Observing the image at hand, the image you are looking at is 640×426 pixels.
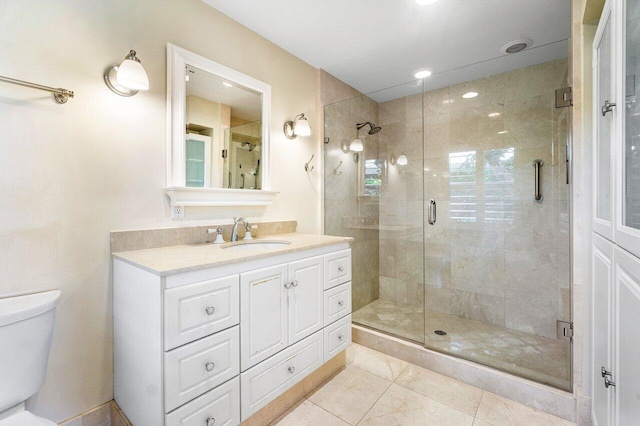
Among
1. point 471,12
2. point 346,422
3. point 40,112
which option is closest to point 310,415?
point 346,422

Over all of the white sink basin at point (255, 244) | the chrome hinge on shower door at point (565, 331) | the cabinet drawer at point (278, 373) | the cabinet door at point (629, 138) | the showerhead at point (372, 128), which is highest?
the showerhead at point (372, 128)

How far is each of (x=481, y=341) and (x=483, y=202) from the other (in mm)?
1196

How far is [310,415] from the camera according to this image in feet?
5.10

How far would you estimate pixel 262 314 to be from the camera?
1.37m

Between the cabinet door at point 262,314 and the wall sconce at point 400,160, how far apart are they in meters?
1.91

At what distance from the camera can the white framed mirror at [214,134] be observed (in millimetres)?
1607

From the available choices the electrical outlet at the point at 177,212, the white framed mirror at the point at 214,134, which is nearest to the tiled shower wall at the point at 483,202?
the white framed mirror at the point at 214,134

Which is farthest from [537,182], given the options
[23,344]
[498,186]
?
[23,344]

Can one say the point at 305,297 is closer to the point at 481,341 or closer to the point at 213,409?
the point at 213,409

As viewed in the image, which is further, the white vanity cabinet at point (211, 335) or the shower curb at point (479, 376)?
the shower curb at point (479, 376)

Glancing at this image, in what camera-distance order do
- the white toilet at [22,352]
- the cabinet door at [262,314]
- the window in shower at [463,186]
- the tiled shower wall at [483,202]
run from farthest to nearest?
the window in shower at [463,186]
the tiled shower wall at [483,202]
the cabinet door at [262,314]
the white toilet at [22,352]

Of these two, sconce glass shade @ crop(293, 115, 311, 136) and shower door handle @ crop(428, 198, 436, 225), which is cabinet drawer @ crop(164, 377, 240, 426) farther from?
shower door handle @ crop(428, 198, 436, 225)

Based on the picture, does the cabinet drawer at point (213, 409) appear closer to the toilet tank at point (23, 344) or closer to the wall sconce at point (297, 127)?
the toilet tank at point (23, 344)

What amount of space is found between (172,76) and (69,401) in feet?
5.57
